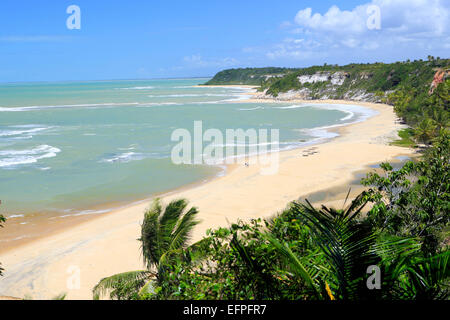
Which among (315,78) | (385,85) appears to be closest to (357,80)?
(385,85)

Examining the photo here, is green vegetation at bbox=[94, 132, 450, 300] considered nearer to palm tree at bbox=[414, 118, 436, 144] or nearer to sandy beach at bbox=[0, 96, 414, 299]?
sandy beach at bbox=[0, 96, 414, 299]

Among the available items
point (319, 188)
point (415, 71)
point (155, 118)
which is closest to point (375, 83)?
point (415, 71)

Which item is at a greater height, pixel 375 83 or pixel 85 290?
pixel 375 83

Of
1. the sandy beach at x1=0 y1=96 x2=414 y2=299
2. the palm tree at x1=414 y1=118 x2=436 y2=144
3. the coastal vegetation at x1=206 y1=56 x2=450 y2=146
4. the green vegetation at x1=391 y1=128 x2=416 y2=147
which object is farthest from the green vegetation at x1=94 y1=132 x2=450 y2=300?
the coastal vegetation at x1=206 y1=56 x2=450 y2=146

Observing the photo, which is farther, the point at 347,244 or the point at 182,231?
the point at 182,231

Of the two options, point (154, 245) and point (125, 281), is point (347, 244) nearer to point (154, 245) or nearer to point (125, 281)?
point (154, 245)

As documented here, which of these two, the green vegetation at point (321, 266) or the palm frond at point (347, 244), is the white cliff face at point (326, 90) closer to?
the green vegetation at point (321, 266)

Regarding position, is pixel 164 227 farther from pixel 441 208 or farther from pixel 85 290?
pixel 441 208
